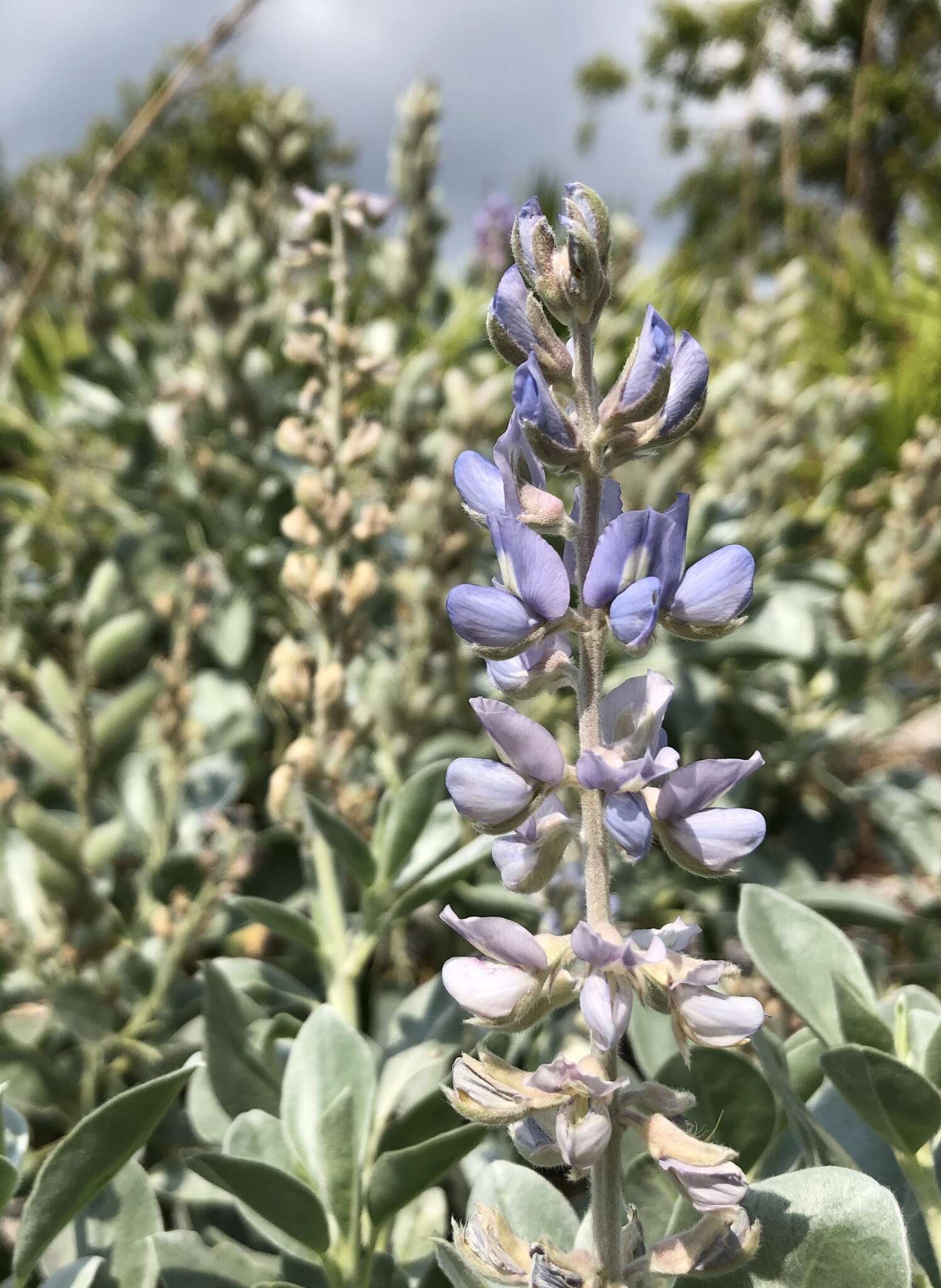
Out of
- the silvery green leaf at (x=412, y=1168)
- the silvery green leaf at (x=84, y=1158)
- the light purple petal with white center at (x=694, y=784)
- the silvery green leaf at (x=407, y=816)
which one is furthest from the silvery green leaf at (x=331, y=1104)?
the light purple petal with white center at (x=694, y=784)

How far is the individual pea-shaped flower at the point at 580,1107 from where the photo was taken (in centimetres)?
50

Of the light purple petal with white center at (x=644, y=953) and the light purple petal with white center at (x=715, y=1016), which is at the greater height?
the light purple petal with white center at (x=644, y=953)

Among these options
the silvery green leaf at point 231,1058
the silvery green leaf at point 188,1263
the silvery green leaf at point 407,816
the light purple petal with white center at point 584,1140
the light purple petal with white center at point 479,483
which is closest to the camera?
the light purple petal with white center at point 584,1140

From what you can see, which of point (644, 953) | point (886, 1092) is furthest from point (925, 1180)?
point (644, 953)

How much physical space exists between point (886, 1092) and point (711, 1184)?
21 cm

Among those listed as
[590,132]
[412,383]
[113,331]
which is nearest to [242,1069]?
[412,383]

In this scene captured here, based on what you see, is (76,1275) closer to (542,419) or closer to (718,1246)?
(718,1246)

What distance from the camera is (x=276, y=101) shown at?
2.47m

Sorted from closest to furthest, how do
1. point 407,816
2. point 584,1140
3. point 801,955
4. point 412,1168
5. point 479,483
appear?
point 584,1140, point 479,483, point 412,1168, point 801,955, point 407,816

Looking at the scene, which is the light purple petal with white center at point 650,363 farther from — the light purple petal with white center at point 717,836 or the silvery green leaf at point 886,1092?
the silvery green leaf at point 886,1092

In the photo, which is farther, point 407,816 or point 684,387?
point 407,816

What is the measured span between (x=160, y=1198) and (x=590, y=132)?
57.9 feet

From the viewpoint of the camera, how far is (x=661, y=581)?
1.87ft

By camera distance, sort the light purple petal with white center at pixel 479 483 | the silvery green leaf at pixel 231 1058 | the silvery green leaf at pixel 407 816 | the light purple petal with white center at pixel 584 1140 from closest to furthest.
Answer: the light purple petal with white center at pixel 584 1140, the light purple petal with white center at pixel 479 483, the silvery green leaf at pixel 231 1058, the silvery green leaf at pixel 407 816
